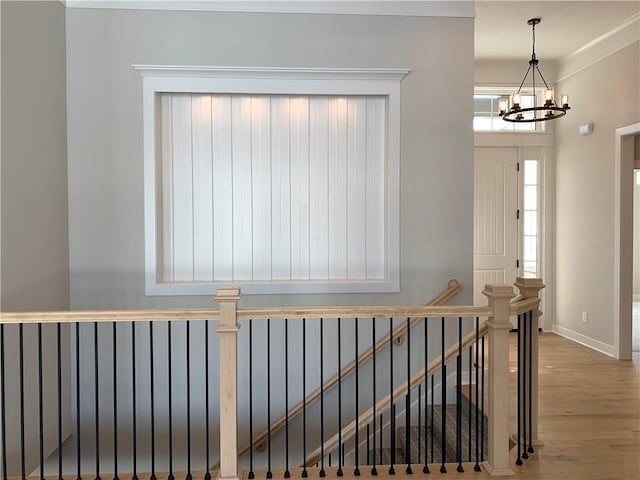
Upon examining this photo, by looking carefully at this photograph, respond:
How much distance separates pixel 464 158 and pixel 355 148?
86cm

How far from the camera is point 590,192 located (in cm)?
486

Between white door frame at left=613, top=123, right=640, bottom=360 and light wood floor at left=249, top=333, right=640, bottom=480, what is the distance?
0.25m

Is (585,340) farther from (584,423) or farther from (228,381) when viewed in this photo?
(228,381)

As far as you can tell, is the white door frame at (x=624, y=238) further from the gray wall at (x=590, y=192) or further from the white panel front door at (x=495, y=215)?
the white panel front door at (x=495, y=215)

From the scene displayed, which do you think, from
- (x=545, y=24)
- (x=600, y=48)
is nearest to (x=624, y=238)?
(x=600, y=48)

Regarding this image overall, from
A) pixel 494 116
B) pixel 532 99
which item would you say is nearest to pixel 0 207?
pixel 494 116

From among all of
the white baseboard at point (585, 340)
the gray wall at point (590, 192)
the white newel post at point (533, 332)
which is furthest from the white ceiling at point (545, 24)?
the white baseboard at point (585, 340)

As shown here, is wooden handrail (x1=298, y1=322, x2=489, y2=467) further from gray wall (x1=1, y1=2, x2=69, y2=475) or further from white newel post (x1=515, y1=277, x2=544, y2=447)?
gray wall (x1=1, y1=2, x2=69, y2=475)

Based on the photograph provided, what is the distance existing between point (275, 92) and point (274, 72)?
14 centimetres

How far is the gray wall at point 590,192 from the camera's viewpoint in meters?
4.44

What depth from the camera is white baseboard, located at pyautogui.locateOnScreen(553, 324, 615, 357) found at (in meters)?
4.59

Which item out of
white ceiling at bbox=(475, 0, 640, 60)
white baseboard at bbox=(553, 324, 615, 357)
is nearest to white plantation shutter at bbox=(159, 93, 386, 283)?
white ceiling at bbox=(475, 0, 640, 60)

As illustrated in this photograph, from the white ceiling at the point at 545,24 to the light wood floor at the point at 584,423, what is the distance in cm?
324

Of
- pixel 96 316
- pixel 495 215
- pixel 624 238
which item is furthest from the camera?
pixel 495 215
